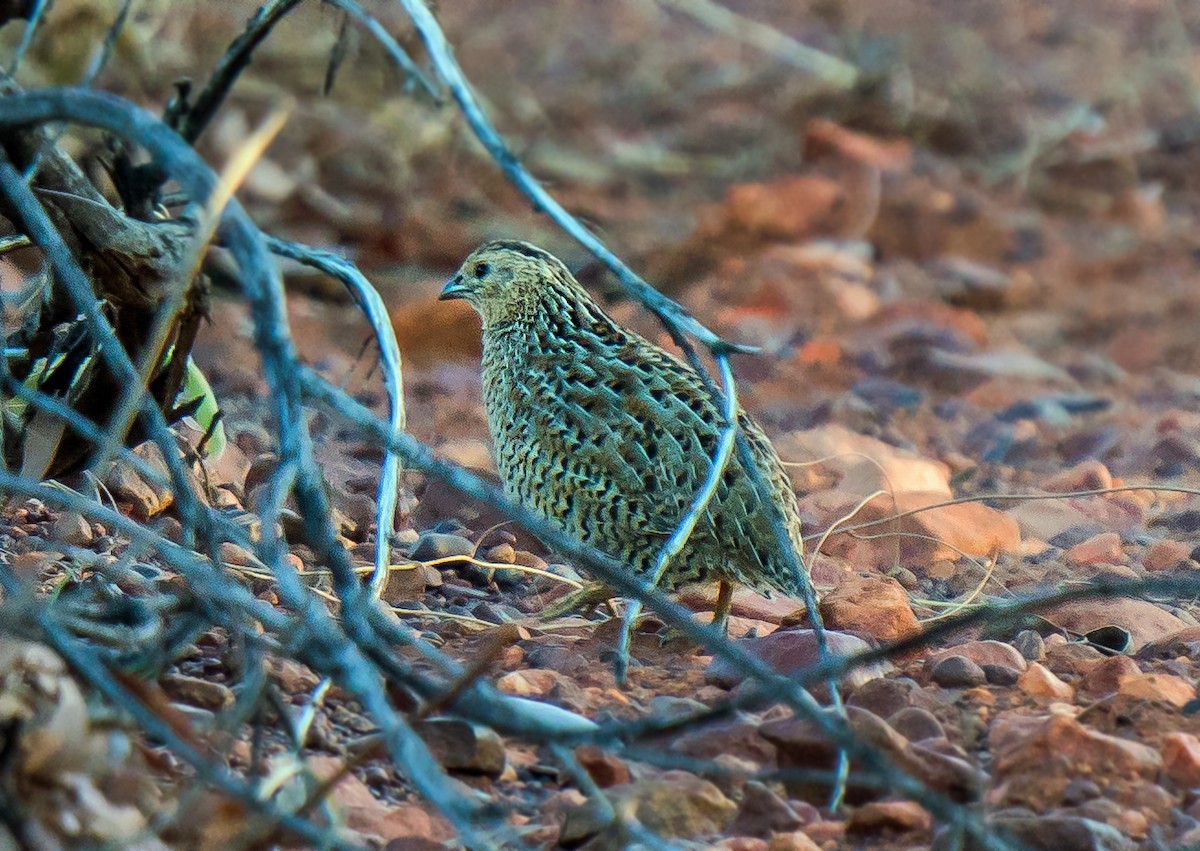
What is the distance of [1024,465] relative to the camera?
7191 mm

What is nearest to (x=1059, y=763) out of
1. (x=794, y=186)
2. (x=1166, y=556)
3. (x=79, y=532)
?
(x=1166, y=556)

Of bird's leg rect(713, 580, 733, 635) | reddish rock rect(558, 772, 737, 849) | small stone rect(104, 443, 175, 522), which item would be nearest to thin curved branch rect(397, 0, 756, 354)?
reddish rock rect(558, 772, 737, 849)

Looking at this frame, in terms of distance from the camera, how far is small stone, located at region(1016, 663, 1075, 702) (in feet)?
12.5

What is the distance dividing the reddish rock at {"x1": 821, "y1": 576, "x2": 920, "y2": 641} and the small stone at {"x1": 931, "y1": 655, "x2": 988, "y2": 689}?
35cm

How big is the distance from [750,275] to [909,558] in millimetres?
5027

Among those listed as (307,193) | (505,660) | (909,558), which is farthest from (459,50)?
(505,660)

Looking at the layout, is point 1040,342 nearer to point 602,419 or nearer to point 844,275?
point 844,275

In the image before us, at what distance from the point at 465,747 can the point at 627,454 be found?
59.4 inches

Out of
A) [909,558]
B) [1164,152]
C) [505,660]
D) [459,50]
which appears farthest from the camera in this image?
[1164,152]

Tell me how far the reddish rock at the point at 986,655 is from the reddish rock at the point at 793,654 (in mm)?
150

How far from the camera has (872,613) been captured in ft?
14.1

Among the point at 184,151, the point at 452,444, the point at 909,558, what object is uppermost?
the point at 184,151

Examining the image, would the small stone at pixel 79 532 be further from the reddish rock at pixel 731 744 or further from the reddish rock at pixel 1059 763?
the reddish rock at pixel 1059 763

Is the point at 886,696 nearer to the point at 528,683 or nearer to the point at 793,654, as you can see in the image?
the point at 793,654
